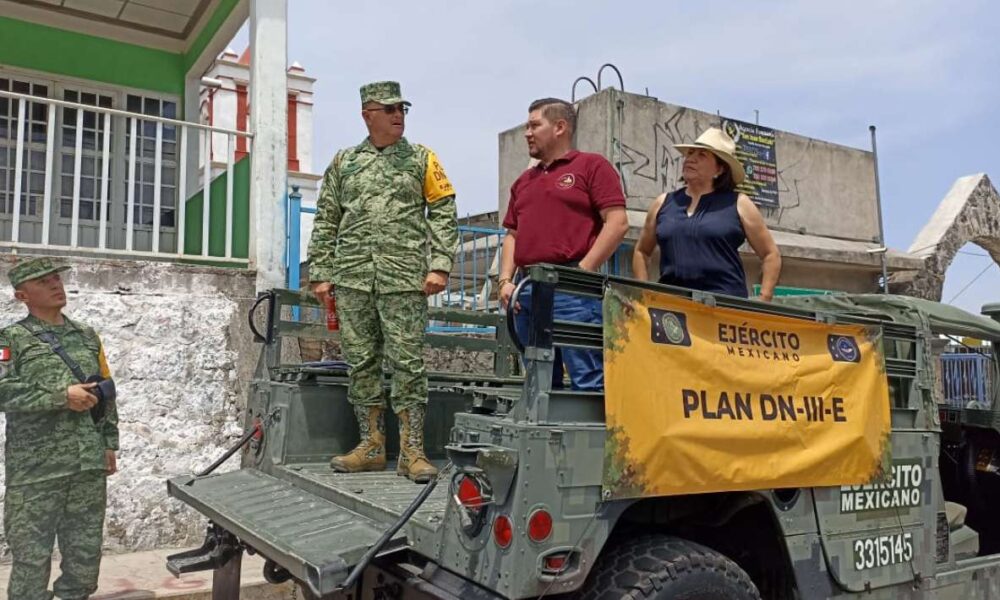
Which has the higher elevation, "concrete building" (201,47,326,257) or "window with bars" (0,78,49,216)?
"concrete building" (201,47,326,257)

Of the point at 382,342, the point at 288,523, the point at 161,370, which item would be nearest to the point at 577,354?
the point at 382,342

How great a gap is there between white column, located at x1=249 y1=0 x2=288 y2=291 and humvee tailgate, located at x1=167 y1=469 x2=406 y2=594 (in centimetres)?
293

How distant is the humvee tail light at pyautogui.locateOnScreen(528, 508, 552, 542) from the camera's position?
7.63 feet

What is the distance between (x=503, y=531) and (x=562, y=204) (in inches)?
67.5

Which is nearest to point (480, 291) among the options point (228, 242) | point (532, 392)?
point (228, 242)

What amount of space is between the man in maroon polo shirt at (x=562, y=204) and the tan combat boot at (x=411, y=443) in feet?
2.12

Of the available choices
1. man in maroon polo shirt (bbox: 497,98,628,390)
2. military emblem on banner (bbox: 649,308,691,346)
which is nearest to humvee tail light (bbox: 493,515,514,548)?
military emblem on banner (bbox: 649,308,691,346)

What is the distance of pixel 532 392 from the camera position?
2.46 m

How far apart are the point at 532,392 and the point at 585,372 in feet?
2.58

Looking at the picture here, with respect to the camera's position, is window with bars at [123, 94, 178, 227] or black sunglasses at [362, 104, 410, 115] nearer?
black sunglasses at [362, 104, 410, 115]

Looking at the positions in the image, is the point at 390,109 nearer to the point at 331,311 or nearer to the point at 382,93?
the point at 382,93

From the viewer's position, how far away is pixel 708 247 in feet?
12.0

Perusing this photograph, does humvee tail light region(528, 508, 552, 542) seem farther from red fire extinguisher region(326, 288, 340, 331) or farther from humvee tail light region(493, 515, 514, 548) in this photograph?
red fire extinguisher region(326, 288, 340, 331)

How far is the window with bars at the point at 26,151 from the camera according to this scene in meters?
8.45
